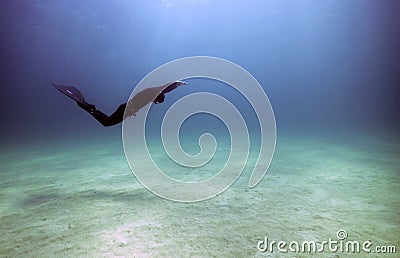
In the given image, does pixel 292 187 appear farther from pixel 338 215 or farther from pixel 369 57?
pixel 369 57

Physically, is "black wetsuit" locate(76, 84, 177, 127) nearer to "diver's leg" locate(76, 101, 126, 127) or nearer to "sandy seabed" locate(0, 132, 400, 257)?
"diver's leg" locate(76, 101, 126, 127)

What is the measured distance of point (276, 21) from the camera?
177ft

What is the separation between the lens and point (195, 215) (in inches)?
211

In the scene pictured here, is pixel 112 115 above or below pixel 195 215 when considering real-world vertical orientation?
above

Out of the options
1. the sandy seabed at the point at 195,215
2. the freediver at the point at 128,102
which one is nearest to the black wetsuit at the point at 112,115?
the freediver at the point at 128,102

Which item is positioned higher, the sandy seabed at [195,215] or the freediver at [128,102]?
the freediver at [128,102]

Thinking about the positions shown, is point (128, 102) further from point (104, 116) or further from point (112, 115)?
point (104, 116)

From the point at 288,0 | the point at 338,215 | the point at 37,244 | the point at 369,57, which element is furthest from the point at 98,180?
the point at 369,57

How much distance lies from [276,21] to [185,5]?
2174 cm

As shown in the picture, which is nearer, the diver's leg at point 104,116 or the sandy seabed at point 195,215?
the sandy seabed at point 195,215

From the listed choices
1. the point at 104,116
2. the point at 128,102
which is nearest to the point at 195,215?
the point at 128,102

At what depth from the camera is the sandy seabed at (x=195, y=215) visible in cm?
409

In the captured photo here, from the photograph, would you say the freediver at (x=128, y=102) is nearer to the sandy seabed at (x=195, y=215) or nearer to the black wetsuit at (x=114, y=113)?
the black wetsuit at (x=114, y=113)

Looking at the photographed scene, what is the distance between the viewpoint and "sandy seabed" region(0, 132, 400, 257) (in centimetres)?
409
